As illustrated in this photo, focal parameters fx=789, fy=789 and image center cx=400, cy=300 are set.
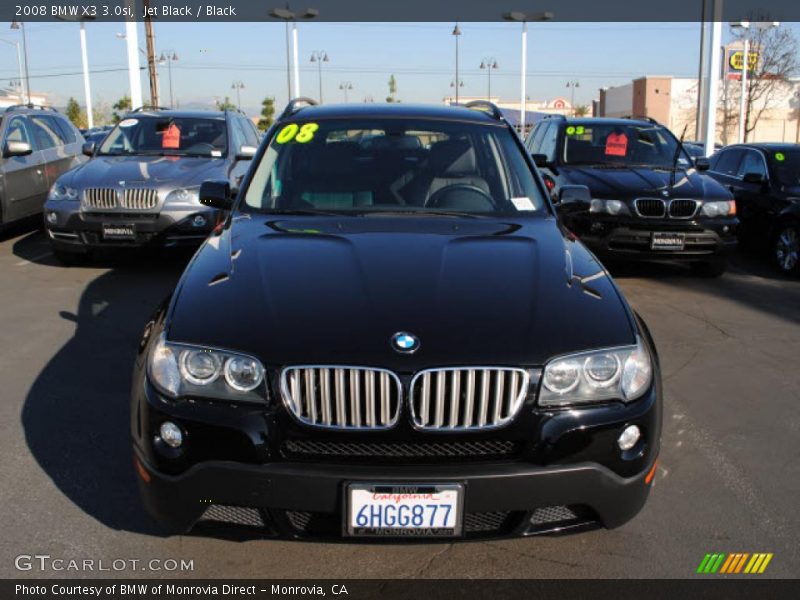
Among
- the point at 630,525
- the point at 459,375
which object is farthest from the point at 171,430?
the point at 630,525

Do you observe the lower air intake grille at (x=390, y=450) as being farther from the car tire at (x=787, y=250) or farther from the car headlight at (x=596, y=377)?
the car tire at (x=787, y=250)

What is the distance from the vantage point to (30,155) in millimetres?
10797

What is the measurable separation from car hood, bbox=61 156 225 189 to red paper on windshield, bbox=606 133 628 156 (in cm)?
464

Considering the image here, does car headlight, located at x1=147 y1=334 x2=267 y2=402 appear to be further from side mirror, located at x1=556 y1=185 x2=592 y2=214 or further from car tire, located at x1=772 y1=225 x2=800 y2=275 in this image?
car tire, located at x1=772 y1=225 x2=800 y2=275

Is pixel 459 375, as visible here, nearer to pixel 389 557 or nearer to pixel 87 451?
pixel 389 557

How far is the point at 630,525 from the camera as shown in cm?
331

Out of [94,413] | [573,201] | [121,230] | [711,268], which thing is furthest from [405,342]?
[711,268]

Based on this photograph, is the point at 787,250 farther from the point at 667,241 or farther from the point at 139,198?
the point at 139,198

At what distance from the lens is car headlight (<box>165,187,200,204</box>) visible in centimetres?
823

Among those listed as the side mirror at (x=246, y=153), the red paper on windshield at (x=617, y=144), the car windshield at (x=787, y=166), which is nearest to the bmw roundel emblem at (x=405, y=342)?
the side mirror at (x=246, y=153)

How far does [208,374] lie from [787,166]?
360 inches

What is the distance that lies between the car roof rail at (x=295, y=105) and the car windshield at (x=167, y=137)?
411cm

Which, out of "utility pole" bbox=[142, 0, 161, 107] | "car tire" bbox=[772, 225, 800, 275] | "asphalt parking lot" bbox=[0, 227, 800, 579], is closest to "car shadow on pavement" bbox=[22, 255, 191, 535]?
"asphalt parking lot" bbox=[0, 227, 800, 579]
